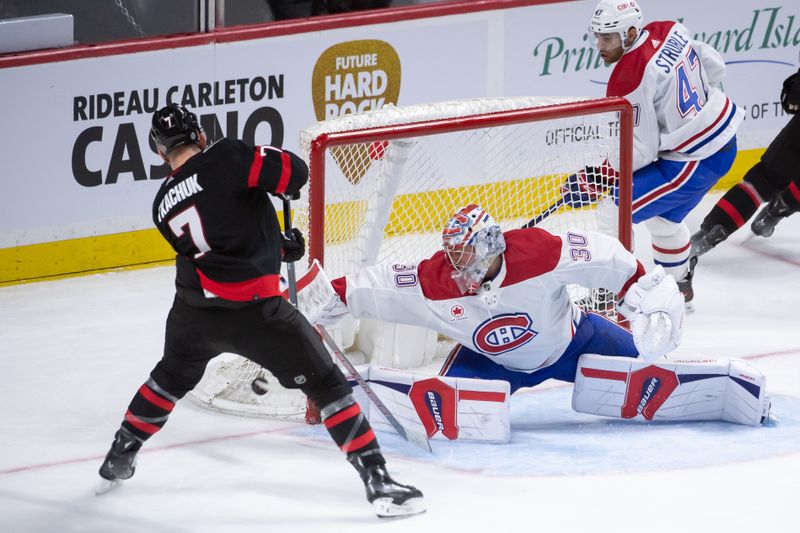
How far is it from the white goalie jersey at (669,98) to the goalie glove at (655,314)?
1.19 m

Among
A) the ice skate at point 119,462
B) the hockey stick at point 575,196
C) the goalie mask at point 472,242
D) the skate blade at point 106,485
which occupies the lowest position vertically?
the skate blade at point 106,485

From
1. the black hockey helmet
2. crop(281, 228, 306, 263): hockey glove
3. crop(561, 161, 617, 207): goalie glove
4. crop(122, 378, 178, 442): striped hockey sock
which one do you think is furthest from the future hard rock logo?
crop(122, 378, 178, 442): striped hockey sock

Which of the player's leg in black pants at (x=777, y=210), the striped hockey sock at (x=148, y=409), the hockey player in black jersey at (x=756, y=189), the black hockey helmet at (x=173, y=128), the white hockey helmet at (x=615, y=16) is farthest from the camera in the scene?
the player's leg in black pants at (x=777, y=210)

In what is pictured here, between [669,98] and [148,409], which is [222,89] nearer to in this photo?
[669,98]

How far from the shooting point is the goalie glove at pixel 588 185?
5.06 metres

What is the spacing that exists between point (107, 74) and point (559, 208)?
5.88 ft

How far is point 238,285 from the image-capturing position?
12.5 feet

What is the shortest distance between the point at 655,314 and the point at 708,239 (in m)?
1.88

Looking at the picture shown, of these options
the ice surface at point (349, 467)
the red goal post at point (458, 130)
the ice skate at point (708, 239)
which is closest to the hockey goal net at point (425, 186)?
the red goal post at point (458, 130)

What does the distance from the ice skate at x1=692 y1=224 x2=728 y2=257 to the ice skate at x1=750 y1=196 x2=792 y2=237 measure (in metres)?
0.32

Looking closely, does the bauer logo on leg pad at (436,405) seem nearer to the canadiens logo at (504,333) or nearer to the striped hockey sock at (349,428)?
the canadiens logo at (504,333)

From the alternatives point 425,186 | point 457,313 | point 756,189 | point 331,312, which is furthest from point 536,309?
point 756,189

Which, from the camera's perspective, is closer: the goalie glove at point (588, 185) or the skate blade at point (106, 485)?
the skate blade at point (106, 485)

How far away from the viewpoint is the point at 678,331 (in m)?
4.26
